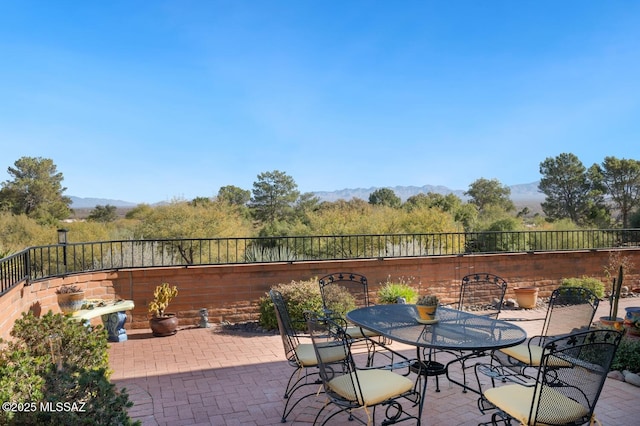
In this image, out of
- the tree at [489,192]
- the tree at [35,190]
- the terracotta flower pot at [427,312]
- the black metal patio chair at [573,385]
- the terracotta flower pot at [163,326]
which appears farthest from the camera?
the tree at [489,192]

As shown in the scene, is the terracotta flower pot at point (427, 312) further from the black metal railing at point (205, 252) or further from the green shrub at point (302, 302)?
the black metal railing at point (205, 252)

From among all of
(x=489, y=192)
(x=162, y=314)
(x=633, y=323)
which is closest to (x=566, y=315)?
(x=633, y=323)

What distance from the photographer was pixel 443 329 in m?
3.48

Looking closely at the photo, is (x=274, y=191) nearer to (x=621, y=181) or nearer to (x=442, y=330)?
(x=621, y=181)

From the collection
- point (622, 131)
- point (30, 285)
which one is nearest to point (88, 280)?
point (30, 285)

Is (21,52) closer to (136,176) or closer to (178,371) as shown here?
(178,371)

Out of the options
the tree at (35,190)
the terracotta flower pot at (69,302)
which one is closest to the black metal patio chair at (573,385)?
the terracotta flower pot at (69,302)

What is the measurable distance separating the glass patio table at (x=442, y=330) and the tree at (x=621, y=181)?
3031cm

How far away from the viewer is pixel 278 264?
23.3ft

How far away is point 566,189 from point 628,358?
32.7 meters

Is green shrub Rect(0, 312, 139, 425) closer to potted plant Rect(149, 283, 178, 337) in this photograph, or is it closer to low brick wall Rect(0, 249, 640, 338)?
low brick wall Rect(0, 249, 640, 338)

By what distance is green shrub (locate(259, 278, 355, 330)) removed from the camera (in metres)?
5.80

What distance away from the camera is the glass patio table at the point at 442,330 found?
302 cm

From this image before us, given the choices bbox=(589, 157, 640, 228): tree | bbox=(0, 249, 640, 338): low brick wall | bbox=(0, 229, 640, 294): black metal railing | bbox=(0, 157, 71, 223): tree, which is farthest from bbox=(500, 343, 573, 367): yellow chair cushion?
bbox=(589, 157, 640, 228): tree
